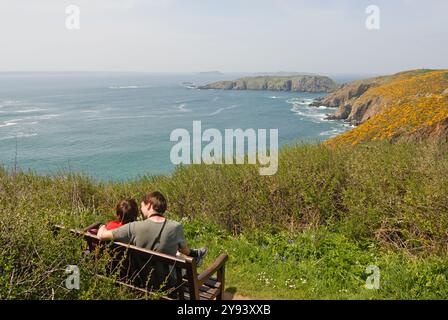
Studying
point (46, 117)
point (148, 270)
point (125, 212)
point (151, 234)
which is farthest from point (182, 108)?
point (148, 270)

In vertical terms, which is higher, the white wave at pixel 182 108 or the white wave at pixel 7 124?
the white wave at pixel 182 108

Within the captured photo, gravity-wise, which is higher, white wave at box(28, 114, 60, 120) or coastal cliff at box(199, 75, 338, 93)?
coastal cliff at box(199, 75, 338, 93)

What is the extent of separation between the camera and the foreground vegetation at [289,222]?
137 inches

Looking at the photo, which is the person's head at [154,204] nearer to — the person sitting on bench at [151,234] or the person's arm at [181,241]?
the person sitting on bench at [151,234]

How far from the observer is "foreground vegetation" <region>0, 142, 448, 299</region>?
3471mm

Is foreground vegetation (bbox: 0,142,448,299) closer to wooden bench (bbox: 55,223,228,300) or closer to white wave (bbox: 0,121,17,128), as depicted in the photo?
wooden bench (bbox: 55,223,228,300)

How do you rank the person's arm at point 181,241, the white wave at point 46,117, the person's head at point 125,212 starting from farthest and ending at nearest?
A: the white wave at point 46,117
the person's head at point 125,212
the person's arm at point 181,241

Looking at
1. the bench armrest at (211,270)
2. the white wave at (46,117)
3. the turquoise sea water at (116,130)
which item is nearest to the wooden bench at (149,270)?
the bench armrest at (211,270)

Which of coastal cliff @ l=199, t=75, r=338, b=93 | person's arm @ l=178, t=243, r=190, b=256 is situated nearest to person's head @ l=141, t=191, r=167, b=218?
person's arm @ l=178, t=243, r=190, b=256

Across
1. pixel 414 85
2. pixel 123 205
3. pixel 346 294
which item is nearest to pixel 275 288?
pixel 346 294

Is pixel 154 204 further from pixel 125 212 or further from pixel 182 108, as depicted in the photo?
pixel 182 108

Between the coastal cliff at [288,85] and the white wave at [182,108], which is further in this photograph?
the coastal cliff at [288,85]

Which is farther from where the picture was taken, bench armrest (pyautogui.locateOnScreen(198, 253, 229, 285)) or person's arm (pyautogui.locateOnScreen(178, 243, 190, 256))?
person's arm (pyautogui.locateOnScreen(178, 243, 190, 256))

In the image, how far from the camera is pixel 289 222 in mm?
7125
